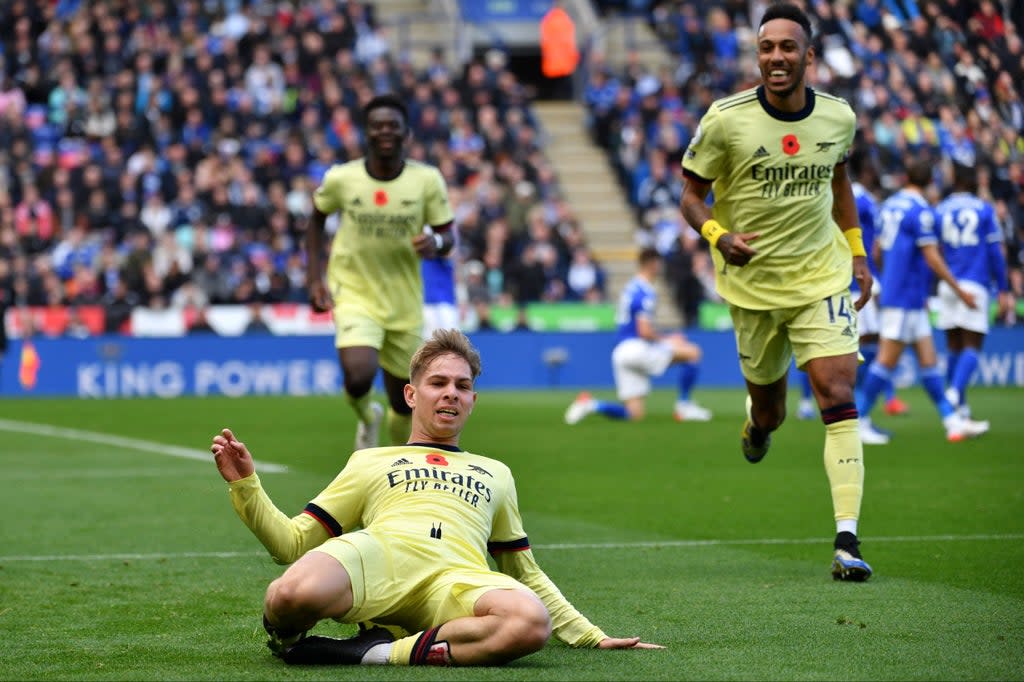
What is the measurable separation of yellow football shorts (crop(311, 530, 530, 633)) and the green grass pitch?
238 mm

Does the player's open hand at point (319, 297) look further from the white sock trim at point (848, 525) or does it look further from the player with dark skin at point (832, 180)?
the white sock trim at point (848, 525)

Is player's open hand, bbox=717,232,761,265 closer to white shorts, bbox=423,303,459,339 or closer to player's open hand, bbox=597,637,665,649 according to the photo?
player's open hand, bbox=597,637,665,649

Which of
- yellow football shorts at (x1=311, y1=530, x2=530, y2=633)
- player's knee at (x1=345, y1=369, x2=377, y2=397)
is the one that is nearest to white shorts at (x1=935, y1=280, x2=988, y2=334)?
player's knee at (x1=345, y1=369, x2=377, y2=397)

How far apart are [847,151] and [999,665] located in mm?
3676

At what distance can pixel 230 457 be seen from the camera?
5.70 meters

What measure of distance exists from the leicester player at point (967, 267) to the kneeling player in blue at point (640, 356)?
342 centimetres

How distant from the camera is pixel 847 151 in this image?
8.80 m

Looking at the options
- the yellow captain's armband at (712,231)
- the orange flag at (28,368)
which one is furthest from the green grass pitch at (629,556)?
the orange flag at (28,368)

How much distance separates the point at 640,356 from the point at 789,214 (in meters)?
11.8

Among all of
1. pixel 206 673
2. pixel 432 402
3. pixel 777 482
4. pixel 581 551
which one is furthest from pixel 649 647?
pixel 777 482

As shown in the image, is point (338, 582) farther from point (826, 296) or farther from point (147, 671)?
point (826, 296)

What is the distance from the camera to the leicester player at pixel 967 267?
1773 cm

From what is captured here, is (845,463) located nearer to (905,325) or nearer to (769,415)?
(769,415)

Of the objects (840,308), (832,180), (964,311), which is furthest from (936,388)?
(840,308)
